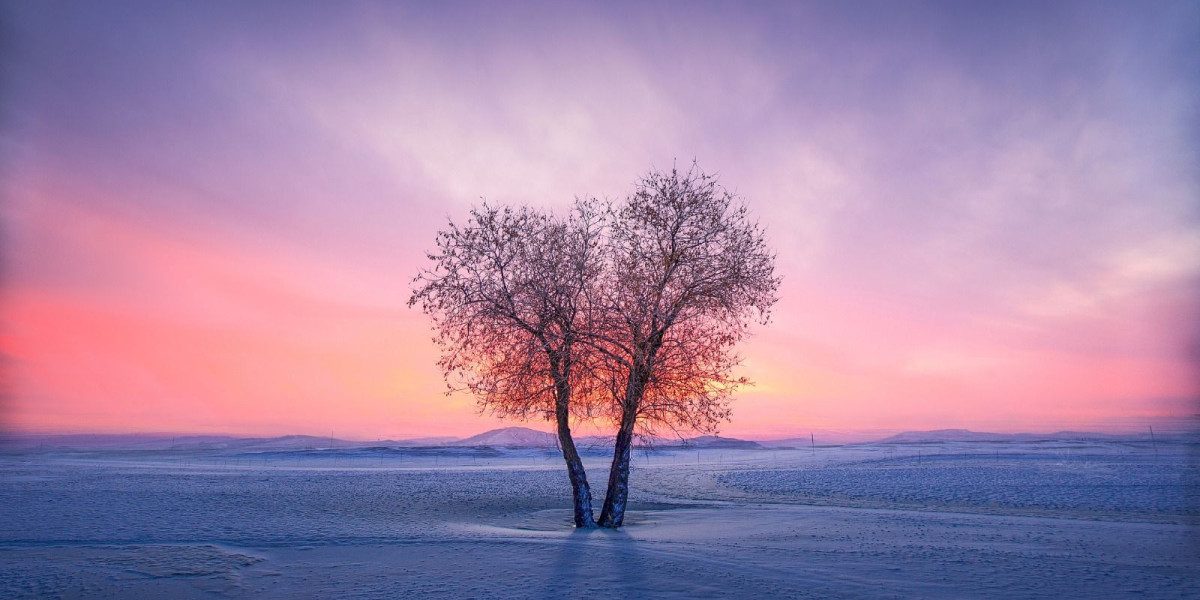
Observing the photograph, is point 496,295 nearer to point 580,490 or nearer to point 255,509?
point 580,490

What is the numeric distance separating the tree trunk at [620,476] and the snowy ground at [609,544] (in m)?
1.07

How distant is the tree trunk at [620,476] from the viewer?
72.4 ft

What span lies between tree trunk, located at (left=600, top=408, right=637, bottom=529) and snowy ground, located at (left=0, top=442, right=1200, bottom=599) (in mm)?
1073

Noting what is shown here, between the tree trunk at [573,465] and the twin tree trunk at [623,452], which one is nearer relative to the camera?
the twin tree trunk at [623,452]

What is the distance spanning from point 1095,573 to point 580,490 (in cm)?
1436

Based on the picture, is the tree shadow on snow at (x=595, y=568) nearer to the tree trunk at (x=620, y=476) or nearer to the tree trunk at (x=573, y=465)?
→ the tree trunk at (x=620, y=476)

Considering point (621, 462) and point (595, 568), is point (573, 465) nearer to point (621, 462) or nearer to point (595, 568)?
point (621, 462)

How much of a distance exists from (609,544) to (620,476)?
622 cm

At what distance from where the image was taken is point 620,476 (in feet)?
74.3

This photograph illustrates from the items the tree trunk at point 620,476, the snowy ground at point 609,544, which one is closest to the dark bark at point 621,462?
the tree trunk at point 620,476

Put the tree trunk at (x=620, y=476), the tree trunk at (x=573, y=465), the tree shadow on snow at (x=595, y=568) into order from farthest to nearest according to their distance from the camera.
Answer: the tree trunk at (x=573, y=465) → the tree trunk at (x=620, y=476) → the tree shadow on snow at (x=595, y=568)

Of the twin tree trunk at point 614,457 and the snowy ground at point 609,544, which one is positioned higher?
the twin tree trunk at point 614,457

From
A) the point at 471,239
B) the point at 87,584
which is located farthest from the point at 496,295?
the point at 87,584

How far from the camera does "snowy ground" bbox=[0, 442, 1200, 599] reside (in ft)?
38.7
